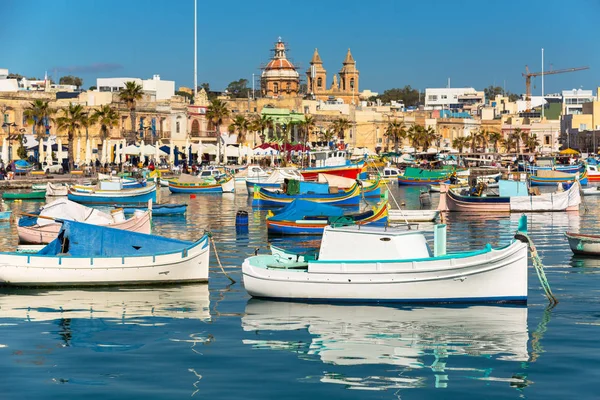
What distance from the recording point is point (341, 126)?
14988cm

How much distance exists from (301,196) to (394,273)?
130 feet

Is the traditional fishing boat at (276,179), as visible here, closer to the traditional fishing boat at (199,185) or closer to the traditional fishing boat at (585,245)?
the traditional fishing boat at (199,185)

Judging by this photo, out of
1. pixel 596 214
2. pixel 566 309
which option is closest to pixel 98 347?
pixel 566 309

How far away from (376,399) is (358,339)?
504 centimetres

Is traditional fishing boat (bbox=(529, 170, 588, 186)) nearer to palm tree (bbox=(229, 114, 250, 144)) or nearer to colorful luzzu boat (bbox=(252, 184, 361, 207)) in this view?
colorful luzzu boat (bbox=(252, 184, 361, 207))

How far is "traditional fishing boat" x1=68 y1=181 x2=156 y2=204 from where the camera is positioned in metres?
70.0

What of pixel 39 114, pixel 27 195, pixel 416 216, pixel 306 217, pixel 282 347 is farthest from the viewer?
pixel 39 114

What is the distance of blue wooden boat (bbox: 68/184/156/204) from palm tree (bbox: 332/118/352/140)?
81.8m

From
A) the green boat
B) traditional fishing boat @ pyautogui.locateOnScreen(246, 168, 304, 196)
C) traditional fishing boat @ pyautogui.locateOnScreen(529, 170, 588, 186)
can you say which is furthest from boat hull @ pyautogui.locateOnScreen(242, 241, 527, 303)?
traditional fishing boat @ pyautogui.locateOnScreen(529, 170, 588, 186)

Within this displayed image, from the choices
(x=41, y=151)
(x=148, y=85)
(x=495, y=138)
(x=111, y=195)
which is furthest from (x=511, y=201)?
(x=495, y=138)

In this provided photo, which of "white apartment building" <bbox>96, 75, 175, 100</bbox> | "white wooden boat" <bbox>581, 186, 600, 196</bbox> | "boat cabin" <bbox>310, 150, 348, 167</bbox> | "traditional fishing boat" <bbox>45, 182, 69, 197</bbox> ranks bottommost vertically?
"white wooden boat" <bbox>581, 186, 600, 196</bbox>

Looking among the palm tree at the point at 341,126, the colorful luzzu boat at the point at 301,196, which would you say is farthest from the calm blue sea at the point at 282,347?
the palm tree at the point at 341,126

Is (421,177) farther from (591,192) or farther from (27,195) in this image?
(27,195)

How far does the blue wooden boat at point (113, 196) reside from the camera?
70.0 metres
